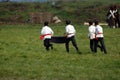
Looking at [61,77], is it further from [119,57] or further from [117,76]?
[119,57]

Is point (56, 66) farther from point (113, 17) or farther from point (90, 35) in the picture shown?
point (113, 17)

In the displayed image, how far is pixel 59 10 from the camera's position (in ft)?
198

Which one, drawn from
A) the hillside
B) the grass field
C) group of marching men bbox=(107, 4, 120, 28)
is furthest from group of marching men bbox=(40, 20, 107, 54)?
the hillside

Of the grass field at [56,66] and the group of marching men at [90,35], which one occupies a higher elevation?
the group of marching men at [90,35]

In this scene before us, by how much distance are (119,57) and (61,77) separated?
20.6 feet

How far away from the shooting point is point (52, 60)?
2042cm

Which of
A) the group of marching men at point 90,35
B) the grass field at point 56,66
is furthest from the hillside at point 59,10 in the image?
the grass field at point 56,66

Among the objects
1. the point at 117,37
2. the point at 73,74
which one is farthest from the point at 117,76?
the point at 117,37

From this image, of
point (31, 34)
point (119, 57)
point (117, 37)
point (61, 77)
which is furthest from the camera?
point (31, 34)

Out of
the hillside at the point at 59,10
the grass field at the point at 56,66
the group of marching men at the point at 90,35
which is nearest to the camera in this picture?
the grass field at the point at 56,66

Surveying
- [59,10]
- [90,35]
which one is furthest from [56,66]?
[59,10]

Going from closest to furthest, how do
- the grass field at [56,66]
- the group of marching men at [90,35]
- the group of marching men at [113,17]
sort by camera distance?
the grass field at [56,66]
the group of marching men at [90,35]
the group of marching men at [113,17]

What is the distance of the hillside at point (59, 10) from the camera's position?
55.2 m

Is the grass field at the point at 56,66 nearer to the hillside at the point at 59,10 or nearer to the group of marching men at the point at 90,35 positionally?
the group of marching men at the point at 90,35
